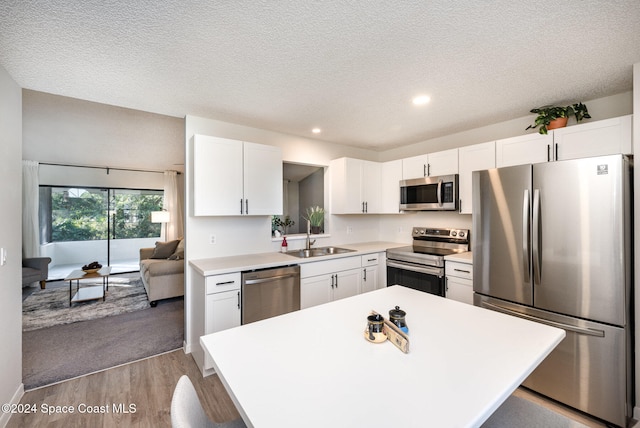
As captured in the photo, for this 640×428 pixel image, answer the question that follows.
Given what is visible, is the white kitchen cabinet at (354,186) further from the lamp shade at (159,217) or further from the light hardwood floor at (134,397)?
the lamp shade at (159,217)

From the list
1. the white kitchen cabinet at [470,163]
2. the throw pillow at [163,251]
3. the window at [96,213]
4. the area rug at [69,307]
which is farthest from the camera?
the window at [96,213]

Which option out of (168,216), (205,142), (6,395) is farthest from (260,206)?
(168,216)

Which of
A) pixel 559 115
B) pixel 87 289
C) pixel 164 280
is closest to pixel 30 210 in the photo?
pixel 87 289

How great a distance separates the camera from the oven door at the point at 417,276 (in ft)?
9.87

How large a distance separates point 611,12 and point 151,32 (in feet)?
8.16

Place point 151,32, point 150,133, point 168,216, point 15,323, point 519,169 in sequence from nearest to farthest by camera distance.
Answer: point 151,32, point 15,323, point 519,169, point 150,133, point 168,216

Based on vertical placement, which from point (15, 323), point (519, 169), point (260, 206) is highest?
point (519, 169)

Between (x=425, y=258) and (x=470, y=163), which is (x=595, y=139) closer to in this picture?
(x=470, y=163)

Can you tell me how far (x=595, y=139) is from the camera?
90.3 inches

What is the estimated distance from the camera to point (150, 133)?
13.7ft

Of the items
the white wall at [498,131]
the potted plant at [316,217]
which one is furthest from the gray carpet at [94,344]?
the white wall at [498,131]

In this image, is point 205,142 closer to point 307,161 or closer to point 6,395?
point 307,161

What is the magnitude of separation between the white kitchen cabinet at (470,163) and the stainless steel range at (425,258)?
18.1 inches

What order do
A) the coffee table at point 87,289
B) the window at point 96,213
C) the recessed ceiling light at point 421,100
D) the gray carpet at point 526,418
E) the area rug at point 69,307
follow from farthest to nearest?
the window at point 96,213
the coffee table at point 87,289
the area rug at point 69,307
the recessed ceiling light at point 421,100
the gray carpet at point 526,418
